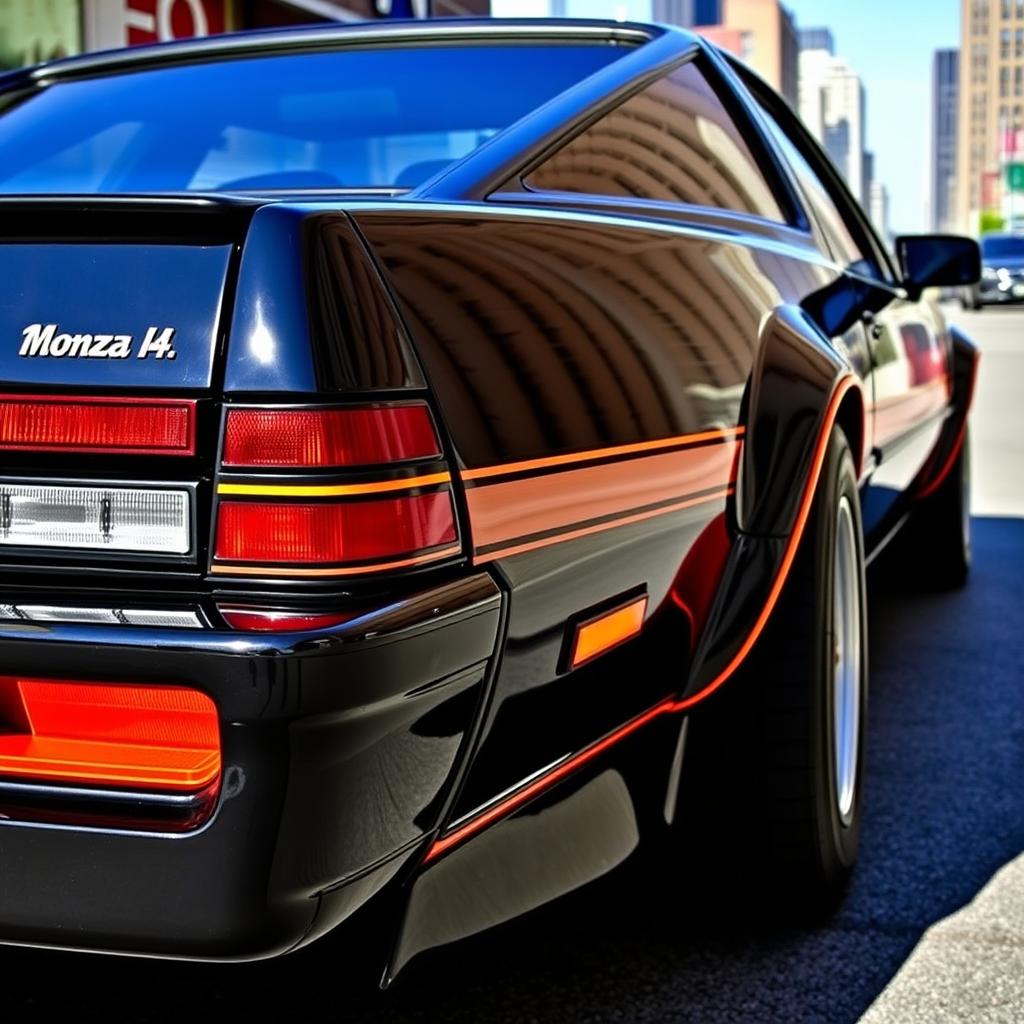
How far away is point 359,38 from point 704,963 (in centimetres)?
165

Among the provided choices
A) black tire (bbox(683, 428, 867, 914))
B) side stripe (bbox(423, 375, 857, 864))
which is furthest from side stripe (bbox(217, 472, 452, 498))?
black tire (bbox(683, 428, 867, 914))

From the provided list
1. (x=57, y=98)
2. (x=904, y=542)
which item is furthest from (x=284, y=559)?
(x=904, y=542)

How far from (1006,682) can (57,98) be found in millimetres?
2530

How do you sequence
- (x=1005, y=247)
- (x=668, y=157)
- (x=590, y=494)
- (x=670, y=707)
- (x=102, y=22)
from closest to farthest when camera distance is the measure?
(x=590, y=494) → (x=670, y=707) → (x=668, y=157) → (x=102, y=22) → (x=1005, y=247)

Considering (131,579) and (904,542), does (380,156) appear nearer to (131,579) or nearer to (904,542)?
(131,579)

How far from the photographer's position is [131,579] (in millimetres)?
1332

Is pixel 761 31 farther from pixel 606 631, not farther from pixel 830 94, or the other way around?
pixel 606 631

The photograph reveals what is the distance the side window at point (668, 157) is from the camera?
6.95ft

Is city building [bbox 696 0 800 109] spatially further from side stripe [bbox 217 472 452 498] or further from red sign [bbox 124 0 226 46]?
side stripe [bbox 217 472 452 498]

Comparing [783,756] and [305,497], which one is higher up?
[305,497]

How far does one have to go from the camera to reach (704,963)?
2139 mm

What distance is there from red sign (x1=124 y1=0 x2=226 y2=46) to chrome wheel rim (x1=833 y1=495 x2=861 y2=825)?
27.6 ft

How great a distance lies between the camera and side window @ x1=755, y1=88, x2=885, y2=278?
3.09m

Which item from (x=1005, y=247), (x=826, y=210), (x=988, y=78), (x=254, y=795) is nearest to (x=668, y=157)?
(x=826, y=210)
